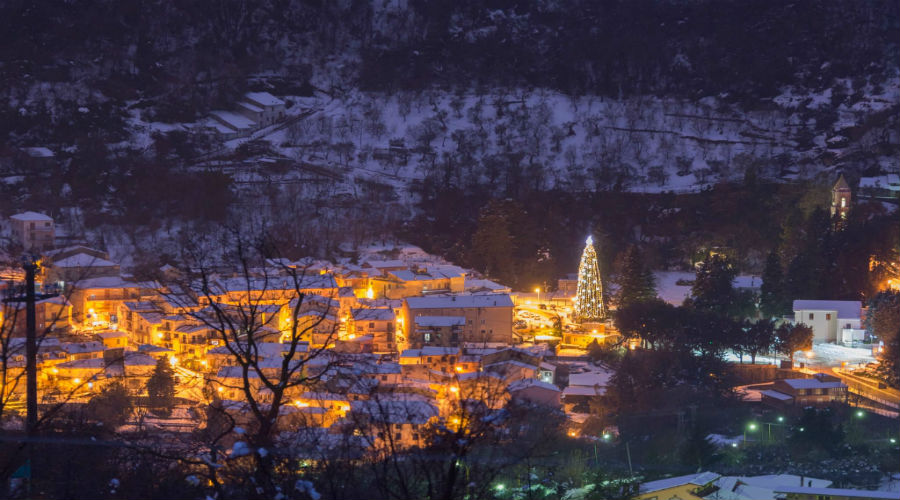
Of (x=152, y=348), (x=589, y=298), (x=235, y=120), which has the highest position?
(x=235, y=120)

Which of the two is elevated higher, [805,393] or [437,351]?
[437,351]

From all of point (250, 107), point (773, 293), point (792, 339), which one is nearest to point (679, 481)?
point (792, 339)

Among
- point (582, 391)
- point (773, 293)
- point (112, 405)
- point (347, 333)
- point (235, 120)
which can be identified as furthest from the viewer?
point (235, 120)

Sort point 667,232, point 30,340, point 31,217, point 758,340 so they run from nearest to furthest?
point 30,340 < point 758,340 < point 31,217 < point 667,232

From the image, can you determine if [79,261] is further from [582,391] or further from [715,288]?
[715,288]

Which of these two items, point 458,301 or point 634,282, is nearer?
point 458,301

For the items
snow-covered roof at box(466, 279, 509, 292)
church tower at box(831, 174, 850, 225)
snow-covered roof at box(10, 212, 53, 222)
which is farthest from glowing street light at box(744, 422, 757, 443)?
snow-covered roof at box(10, 212, 53, 222)

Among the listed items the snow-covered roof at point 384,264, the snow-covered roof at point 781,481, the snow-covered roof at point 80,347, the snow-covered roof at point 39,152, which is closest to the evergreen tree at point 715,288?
the snow-covered roof at point 384,264

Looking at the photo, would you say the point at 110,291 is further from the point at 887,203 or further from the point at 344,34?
the point at 344,34
